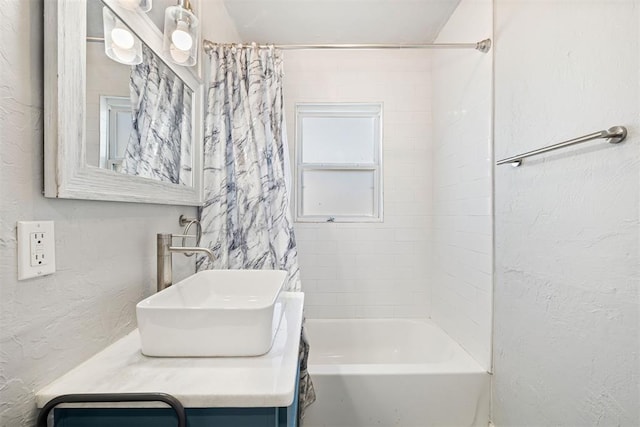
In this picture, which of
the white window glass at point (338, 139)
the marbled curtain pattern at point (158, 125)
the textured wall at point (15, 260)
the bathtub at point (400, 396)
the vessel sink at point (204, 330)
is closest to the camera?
the textured wall at point (15, 260)

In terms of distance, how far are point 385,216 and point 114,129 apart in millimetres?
1964

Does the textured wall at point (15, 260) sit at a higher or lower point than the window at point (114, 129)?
lower

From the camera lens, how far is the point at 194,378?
77cm

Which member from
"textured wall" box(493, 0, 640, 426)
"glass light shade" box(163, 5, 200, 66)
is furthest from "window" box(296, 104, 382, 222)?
"glass light shade" box(163, 5, 200, 66)

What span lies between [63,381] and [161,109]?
3.15 feet

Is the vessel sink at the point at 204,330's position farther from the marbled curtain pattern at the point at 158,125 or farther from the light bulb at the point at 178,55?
the light bulb at the point at 178,55

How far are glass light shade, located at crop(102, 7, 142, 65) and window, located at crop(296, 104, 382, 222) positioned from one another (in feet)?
5.29

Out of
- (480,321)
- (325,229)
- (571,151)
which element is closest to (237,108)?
(325,229)

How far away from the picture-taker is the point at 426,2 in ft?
6.72

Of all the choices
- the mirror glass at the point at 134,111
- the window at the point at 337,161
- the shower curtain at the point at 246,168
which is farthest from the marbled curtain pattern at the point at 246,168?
the window at the point at 337,161

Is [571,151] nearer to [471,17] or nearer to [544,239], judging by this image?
[544,239]

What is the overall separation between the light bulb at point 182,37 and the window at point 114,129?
38 centimetres

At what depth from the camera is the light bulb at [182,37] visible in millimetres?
1295

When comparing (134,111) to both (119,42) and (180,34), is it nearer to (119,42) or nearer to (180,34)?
(119,42)
